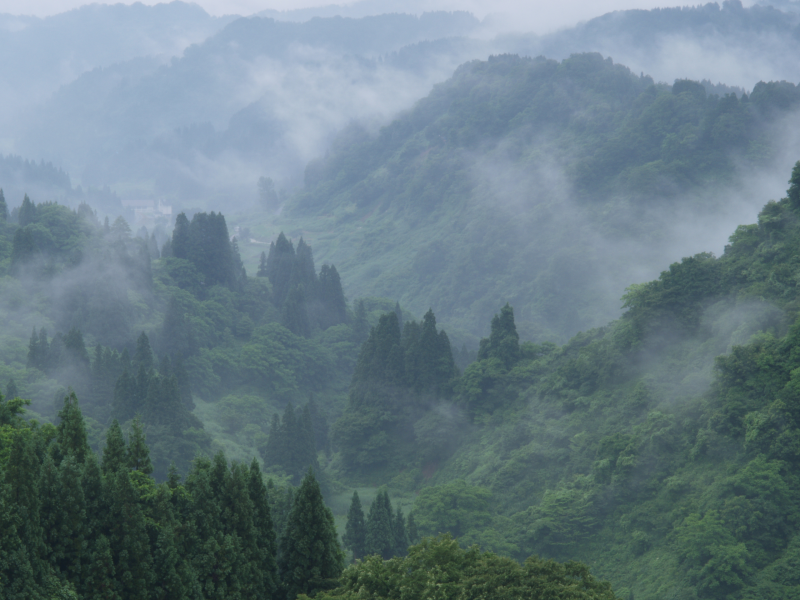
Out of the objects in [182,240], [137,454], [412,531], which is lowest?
[412,531]

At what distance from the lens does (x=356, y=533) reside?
177 ft

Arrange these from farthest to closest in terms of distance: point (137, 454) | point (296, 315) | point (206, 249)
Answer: point (206, 249) < point (296, 315) < point (137, 454)

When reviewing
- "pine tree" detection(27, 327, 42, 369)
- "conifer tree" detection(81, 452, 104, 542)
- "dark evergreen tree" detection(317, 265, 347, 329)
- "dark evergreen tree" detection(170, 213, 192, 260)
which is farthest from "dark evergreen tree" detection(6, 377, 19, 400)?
"dark evergreen tree" detection(317, 265, 347, 329)

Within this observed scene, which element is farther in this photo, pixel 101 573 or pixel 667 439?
pixel 667 439

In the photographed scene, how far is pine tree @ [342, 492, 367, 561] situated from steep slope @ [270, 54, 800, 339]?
223 ft

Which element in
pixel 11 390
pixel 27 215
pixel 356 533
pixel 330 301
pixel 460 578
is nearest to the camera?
pixel 460 578

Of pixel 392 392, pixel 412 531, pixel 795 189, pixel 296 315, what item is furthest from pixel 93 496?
pixel 296 315

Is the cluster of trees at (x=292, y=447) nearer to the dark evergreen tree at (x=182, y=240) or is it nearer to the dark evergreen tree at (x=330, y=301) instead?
the dark evergreen tree at (x=330, y=301)

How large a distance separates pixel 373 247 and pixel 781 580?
13201cm

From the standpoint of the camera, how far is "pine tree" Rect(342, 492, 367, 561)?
53.8 meters

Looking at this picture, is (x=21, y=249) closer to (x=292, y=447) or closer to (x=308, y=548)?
(x=292, y=447)

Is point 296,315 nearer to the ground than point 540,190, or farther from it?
nearer to the ground

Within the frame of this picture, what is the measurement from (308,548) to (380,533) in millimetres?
21001

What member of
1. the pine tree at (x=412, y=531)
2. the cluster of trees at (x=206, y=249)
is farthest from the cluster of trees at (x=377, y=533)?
the cluster of trees at (x=206, y=249)
